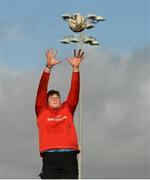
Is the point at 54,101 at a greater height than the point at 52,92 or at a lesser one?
lesser

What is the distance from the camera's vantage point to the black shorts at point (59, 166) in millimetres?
8328

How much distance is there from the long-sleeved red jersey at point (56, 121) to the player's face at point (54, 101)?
6cm

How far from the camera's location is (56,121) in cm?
859

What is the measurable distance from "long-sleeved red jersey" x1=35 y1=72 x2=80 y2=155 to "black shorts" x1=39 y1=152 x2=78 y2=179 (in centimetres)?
10

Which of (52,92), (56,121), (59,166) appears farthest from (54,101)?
(59,166)

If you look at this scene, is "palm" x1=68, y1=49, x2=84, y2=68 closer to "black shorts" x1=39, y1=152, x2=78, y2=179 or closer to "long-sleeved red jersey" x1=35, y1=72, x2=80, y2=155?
"long-sleeved red jersey" x1=35, y1=72, x2=80, y2=155

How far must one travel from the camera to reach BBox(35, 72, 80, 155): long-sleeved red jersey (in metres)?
8.44

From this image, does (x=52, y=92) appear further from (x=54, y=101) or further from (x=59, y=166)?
(x=59, y=166)

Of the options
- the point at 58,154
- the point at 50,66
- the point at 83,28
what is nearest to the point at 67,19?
the point at 83,28

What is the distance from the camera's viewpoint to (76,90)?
888 cm

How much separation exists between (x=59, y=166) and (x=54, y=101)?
91cm

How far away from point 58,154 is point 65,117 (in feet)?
1.76

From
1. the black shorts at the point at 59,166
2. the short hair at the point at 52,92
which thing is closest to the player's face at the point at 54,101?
the short hair at the point at 52,92

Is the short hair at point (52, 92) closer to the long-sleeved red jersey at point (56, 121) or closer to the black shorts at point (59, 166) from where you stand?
the long-sleeved red jersey at point (56, 121)
